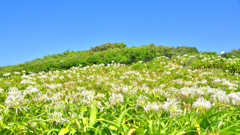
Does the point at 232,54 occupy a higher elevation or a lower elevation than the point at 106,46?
lower

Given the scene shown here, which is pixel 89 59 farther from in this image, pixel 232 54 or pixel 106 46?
pixel 232 54

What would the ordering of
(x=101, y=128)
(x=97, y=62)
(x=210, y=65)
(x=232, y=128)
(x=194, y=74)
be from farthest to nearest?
1. (x=97, y=62)
2. (x=210, y=65)
3. (x=194, y=74)
4. (x=232, y=128)
5. (x=101, y=128)

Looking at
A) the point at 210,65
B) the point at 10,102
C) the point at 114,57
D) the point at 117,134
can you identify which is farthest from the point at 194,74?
the point at 10,102

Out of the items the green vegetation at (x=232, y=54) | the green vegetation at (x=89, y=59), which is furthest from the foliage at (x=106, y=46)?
the green vegetation at (x=232, y=54)

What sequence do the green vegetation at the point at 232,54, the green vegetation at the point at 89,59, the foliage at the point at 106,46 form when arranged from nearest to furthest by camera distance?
the green vegetation at the point at 89,59, the green vegetation at the point at 232,54, the foliage at the point at 106,46

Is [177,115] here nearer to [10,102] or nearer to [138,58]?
[10,102]

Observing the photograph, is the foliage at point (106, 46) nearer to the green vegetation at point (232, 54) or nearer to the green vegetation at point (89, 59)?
the green vegetation at point (89, 59)

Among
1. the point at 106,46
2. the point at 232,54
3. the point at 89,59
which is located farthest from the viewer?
the point at 106,46

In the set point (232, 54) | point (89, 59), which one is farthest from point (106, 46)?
point (232, 54)

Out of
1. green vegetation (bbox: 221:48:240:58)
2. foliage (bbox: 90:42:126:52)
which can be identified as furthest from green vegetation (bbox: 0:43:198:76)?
foliage (bbox: 90:42:126:52)

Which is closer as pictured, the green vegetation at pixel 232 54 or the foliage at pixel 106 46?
the green vegetation at pixel 232 54

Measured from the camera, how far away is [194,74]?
10867mm

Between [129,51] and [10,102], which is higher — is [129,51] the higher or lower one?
the higher one

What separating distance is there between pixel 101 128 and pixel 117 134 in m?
0.25
